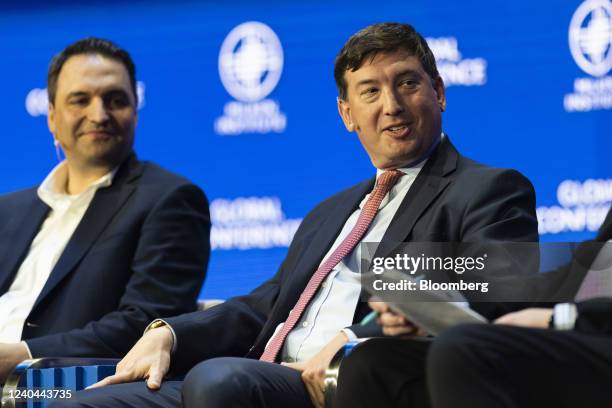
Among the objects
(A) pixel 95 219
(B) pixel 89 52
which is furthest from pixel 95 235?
(B) pixel 89 52

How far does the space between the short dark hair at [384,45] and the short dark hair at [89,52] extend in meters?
1.30

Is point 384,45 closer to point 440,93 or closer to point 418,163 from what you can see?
point 440,93

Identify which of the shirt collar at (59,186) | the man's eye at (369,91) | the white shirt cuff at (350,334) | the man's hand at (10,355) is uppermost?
the man's eye at (369,91)

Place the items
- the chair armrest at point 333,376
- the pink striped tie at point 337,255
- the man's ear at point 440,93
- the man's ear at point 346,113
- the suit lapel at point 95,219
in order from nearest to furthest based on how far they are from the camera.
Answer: the chair armrest at point 333,376 → the pink striped tie at point 337,255 → the man's ear at point 440,93 → the man's ear at point 346,113 → the suit lapel at point 95,219

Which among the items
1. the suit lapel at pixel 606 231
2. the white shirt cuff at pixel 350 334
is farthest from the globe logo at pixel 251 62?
the suit lapel at pixel 606 231

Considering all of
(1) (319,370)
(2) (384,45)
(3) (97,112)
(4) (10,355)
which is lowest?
(4) (10,355)

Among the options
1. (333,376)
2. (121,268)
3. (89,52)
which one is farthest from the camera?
(89,52)

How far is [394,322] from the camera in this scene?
6.21 ft

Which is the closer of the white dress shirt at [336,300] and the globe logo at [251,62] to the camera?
the white dress shirt at [336,300]

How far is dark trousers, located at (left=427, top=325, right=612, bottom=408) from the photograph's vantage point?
175 centimetres

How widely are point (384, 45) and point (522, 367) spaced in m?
1.53

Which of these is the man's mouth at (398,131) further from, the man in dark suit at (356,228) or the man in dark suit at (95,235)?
the man in dark suit at (95,235)

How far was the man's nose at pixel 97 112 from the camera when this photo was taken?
395 cm

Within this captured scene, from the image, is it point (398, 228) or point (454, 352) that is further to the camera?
point (398, 228)
